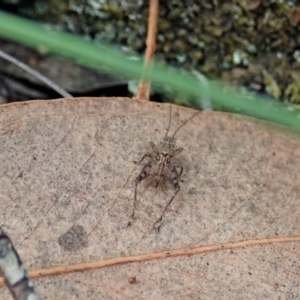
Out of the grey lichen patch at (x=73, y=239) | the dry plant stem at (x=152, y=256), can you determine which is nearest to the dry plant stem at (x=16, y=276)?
the dry plant stem at (x=152, y=256)

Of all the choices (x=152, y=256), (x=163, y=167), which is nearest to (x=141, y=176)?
(x=163, y=167)

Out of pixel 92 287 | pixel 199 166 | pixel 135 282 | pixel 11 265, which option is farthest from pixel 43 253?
pixel 199 166

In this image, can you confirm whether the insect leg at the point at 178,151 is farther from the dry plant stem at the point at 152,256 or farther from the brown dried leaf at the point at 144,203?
the dry plant stem at the point at 152,256

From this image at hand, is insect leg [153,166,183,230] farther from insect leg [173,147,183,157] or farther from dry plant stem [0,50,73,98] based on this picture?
dry plant stem [0,50,73,98]

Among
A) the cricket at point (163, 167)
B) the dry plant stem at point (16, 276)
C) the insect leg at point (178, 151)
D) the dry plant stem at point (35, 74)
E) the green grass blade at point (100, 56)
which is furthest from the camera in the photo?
the dry plant stem at point (35, 74)

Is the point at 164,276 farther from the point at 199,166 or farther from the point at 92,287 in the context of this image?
the point at 199,166

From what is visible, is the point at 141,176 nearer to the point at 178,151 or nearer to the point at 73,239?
the point at 178,151
